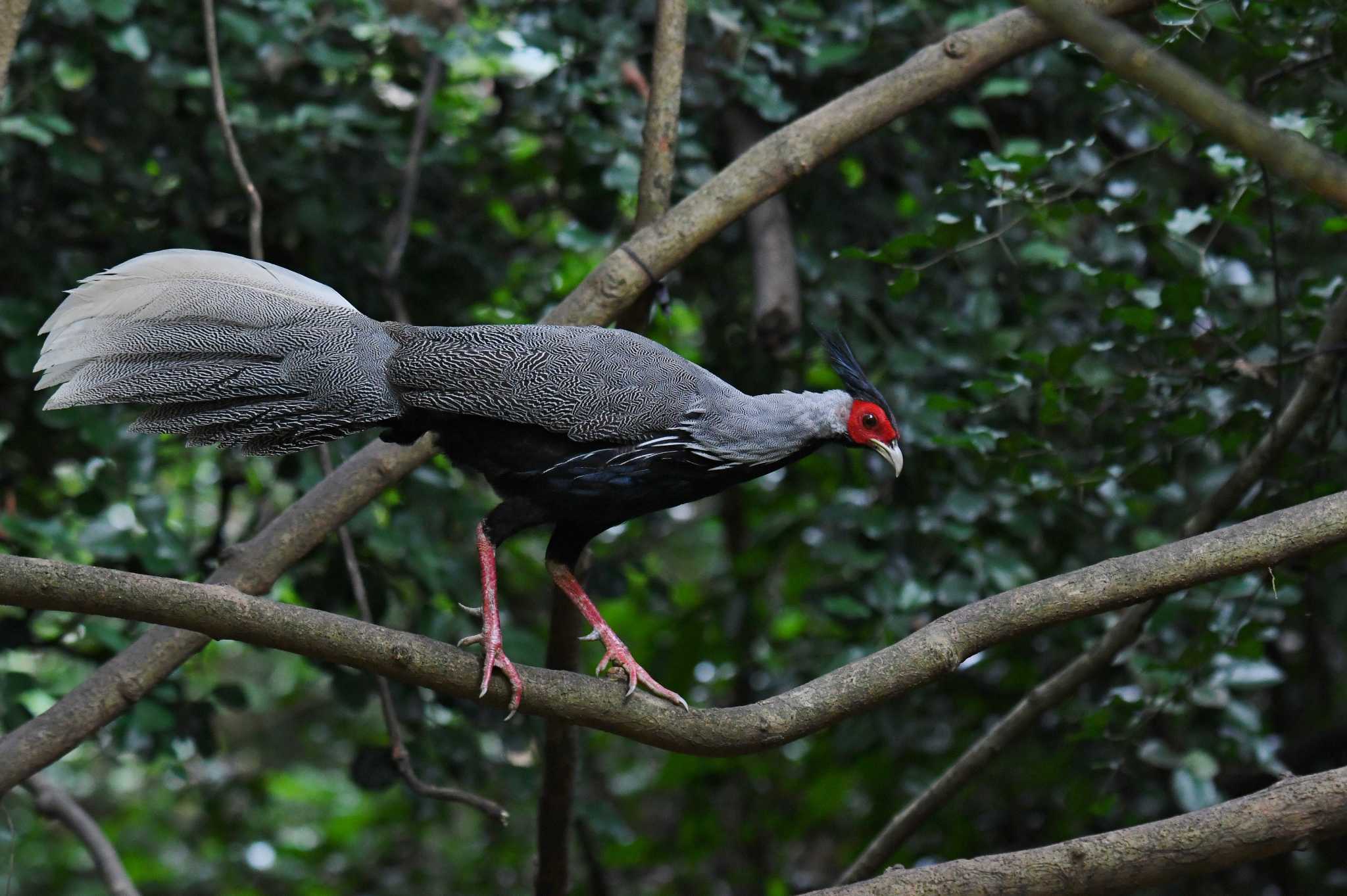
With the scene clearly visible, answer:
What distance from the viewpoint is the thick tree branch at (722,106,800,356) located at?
434 centimetres

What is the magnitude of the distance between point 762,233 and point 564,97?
924mm

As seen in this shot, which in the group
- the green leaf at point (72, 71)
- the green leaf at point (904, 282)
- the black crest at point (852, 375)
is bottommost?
the black crest at point (852, 375)

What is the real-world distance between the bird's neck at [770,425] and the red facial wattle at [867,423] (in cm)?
2

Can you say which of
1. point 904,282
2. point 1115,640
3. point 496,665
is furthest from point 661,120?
point 1115,640

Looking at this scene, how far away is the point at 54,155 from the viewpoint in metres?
4.54

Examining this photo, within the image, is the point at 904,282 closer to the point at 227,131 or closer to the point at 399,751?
the point at 399,751

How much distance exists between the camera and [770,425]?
351 cm

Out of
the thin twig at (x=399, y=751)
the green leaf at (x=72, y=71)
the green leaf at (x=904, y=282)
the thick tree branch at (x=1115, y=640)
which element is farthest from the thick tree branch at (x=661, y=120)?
the green leaf at (x=72, y=71)

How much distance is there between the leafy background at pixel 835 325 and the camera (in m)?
4.00

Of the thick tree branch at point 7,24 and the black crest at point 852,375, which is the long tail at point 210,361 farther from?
the black crest at point 852,375

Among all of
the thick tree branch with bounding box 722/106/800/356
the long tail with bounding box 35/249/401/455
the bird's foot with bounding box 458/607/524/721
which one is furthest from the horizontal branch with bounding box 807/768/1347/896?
the thick tree branch with bounding box 722/106/800/356

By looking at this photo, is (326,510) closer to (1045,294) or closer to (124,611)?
(124,611)

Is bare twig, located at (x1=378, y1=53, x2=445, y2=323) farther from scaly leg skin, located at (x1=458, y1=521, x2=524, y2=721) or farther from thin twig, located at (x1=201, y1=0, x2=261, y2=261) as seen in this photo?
scaly leg skin, located at (x1=458, y1=521, x2=524, y2=721)

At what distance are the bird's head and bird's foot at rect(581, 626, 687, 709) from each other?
2.76 feet
